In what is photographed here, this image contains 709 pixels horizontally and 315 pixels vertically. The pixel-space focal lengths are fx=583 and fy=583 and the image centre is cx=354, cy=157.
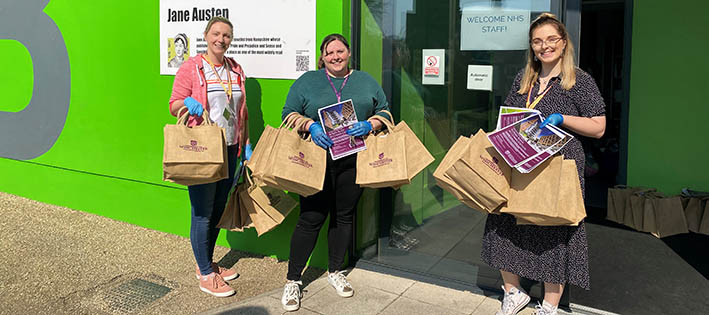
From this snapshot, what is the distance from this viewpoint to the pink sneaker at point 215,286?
4074 millimetres

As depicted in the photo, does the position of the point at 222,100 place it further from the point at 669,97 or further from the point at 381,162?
the point at 669,97

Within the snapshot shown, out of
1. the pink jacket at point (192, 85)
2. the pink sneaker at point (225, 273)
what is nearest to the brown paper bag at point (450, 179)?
the pink jacket at point (192, 85)

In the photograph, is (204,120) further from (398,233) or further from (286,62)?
(398,233)

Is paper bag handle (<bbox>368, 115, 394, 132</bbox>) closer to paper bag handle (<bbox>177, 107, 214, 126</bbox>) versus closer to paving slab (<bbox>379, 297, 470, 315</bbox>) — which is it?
paper bag handle (<bbox>177, 107, 214, 126</bbox>)

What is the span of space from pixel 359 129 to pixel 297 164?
0.43 m

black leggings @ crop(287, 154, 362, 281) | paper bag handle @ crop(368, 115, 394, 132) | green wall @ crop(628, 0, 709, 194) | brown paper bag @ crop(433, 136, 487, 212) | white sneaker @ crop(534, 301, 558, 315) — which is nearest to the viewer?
brown paper bag @ crop(433, 136, 487, 212)

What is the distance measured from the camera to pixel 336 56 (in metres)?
3.61

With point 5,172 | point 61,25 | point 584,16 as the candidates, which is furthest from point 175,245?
point 584,16

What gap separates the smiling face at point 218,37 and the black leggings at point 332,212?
40.8 inches

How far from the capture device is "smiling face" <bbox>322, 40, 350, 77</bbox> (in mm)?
3605

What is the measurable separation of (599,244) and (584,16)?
4.52 m

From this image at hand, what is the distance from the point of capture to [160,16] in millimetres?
5242

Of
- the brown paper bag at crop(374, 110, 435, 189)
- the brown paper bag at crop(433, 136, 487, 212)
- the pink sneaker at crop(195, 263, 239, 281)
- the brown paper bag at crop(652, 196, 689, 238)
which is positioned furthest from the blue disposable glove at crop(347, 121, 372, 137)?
the brown paper bag at crop(652, 196, 689, 238)

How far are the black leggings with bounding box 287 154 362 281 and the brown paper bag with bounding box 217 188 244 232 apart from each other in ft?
1.95
